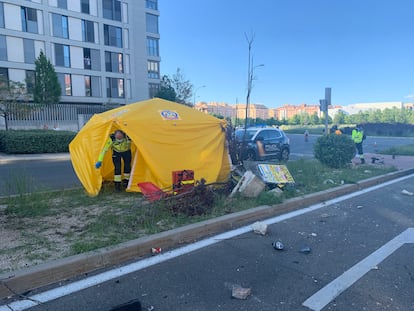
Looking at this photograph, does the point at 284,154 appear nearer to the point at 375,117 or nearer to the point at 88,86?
the point at 88,86

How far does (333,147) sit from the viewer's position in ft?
36.5

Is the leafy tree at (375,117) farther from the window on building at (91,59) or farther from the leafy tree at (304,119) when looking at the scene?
the window on building at (91,59)

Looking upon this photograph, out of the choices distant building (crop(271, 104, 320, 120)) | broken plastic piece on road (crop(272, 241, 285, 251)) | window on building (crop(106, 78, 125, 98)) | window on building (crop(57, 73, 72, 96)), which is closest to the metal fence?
window on building (crop(57, 73, 72, 96))

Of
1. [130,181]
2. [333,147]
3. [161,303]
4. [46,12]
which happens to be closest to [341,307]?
[161,303]

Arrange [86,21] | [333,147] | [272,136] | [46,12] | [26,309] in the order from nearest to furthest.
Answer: [26,309] → [333,147] → [272,136] → [46,12] → [86,21]

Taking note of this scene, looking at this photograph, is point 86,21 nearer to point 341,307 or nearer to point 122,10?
point 122,10

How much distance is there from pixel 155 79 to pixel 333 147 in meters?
41.6

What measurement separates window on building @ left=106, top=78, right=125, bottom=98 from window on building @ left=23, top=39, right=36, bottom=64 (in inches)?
351

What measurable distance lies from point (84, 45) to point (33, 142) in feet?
81.8

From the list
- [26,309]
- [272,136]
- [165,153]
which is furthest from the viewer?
[272,136]

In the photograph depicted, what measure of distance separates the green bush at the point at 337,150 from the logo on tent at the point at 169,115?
614cm

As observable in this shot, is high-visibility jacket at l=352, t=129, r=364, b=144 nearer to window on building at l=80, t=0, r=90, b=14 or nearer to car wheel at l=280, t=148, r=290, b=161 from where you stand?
car wheel at l=280, t=148, r=290, b=161

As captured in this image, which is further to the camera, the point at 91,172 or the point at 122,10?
the point at 122,10

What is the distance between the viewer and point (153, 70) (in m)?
49.7
